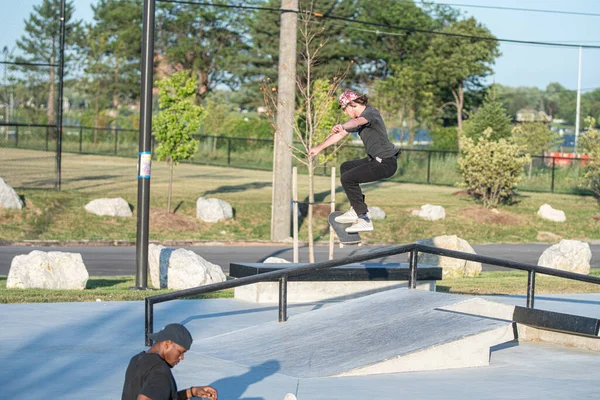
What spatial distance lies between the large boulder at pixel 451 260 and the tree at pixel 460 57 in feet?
159

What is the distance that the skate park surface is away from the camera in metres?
7.50

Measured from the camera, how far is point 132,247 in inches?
949

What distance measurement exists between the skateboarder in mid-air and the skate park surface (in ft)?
3.58

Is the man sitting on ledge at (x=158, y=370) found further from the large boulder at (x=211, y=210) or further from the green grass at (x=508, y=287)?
the large boulder at (x=211, y=210)

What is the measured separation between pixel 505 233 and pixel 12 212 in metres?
16.0

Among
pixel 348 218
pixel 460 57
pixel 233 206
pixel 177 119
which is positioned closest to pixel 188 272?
pixel 348 218

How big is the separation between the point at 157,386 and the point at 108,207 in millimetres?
21549

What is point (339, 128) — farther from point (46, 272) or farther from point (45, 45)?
point (45, 45)

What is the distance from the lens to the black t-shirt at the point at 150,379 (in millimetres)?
5263

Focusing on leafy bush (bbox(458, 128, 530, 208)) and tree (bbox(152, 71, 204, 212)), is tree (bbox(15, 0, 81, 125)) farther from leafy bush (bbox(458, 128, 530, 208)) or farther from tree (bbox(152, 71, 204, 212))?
leafy bush (bbox(458, 128, 530, 208))

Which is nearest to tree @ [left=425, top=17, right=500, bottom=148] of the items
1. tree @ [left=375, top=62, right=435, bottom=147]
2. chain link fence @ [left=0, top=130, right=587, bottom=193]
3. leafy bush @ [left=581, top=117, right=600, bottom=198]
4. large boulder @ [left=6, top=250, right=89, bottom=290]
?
tree @ [left=375, top=62, right=435, bottom=147]

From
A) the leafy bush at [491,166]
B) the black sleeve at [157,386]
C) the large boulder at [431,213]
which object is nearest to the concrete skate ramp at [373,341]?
the black sleeve at [157,386]

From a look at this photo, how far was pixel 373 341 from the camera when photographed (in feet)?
28.5

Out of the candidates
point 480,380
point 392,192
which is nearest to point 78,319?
point 480,380
